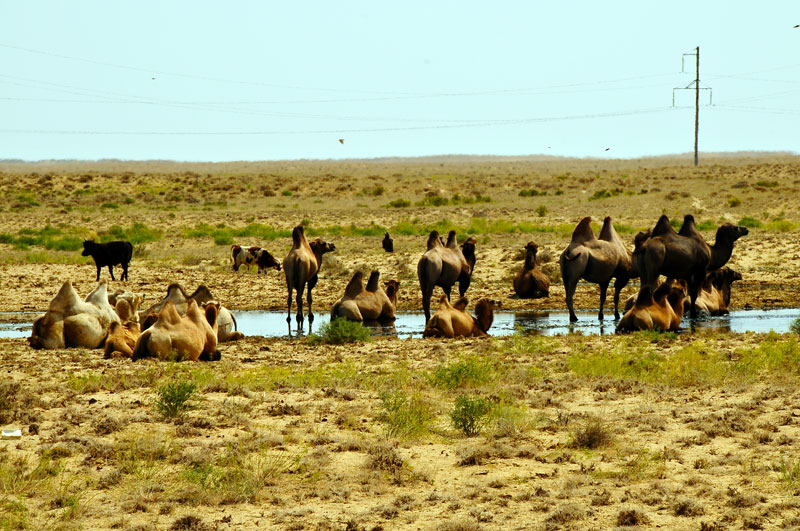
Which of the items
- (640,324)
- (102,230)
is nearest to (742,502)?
(640,324)

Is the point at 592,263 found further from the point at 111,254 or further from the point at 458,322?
the point at 111,254

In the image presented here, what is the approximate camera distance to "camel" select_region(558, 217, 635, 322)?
19.8 meters

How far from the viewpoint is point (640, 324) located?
1661 cm

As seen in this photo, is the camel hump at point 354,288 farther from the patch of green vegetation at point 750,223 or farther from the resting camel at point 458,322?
the patch of green vegetation at point 750,223

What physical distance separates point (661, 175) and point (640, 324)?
5741cm

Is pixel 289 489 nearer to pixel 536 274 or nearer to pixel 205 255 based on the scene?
pixel 536 274

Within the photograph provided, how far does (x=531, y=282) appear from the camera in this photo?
22.8 m

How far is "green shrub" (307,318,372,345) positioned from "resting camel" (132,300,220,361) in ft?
8.83

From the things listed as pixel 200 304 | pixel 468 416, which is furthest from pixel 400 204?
pixel 468 416

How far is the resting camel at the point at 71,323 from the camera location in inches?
592

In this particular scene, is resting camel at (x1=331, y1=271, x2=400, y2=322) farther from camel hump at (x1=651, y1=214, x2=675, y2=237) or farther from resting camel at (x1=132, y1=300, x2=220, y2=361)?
camel hump at (x1=651, y1=214, x2=675, y2=237)

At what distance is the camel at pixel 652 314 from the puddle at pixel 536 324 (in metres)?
0.61

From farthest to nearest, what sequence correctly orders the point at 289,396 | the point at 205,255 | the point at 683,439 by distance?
the point at 205,255
the point at 289,396
the point at 683,439

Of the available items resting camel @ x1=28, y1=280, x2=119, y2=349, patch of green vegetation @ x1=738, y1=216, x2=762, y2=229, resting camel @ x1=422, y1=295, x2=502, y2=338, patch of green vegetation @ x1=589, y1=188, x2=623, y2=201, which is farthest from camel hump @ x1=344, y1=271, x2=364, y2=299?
patch of green vegetation @ x1=589, y1=188, x2=623, y2=201
